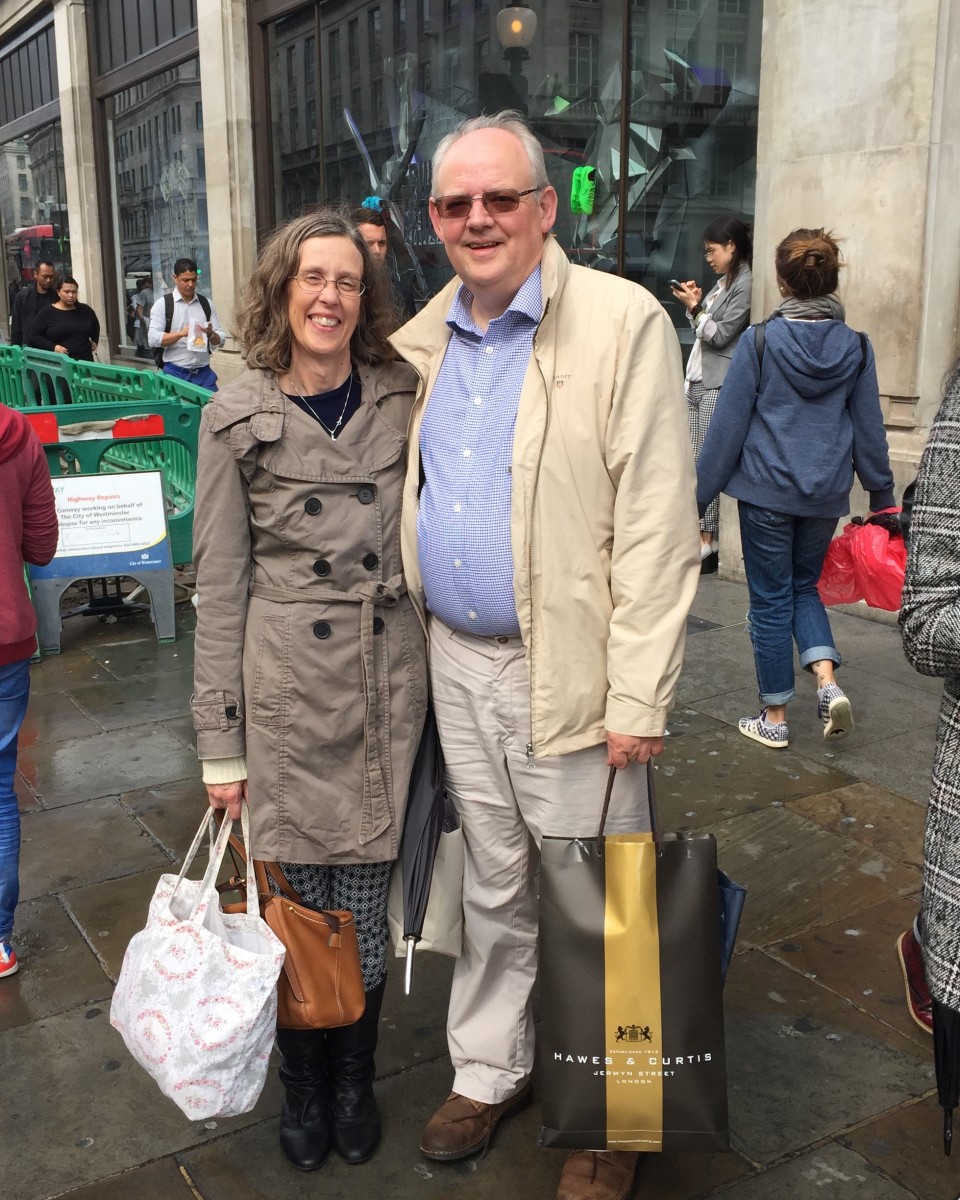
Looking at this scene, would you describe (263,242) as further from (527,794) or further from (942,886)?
(942,886)

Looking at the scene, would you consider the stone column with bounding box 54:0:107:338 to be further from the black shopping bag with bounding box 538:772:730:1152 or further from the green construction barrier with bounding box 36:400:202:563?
the black shopping bag with bounding box 538:772:730:1152

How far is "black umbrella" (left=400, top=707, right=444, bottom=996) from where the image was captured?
9.07 ft

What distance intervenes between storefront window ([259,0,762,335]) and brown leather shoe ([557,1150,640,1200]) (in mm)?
7078

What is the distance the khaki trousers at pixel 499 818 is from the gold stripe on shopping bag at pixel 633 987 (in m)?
0.27

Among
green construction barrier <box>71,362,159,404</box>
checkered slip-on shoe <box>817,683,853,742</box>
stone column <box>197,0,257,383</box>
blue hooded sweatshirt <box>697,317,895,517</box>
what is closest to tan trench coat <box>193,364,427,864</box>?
blue hooded sweatshirt <box>697,317,895,517</box>

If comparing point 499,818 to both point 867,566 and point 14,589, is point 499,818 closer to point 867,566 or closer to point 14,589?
point 14,589

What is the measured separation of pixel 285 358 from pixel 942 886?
5.52 feet

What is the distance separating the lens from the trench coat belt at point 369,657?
2645mm

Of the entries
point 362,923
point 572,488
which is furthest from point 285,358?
point 362,923

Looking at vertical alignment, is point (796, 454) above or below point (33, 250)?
below

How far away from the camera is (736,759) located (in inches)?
201

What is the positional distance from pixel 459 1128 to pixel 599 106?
8084 mm

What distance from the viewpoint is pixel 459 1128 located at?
2.84m

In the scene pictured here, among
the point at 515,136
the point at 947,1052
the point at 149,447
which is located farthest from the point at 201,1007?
the point at 149,447
